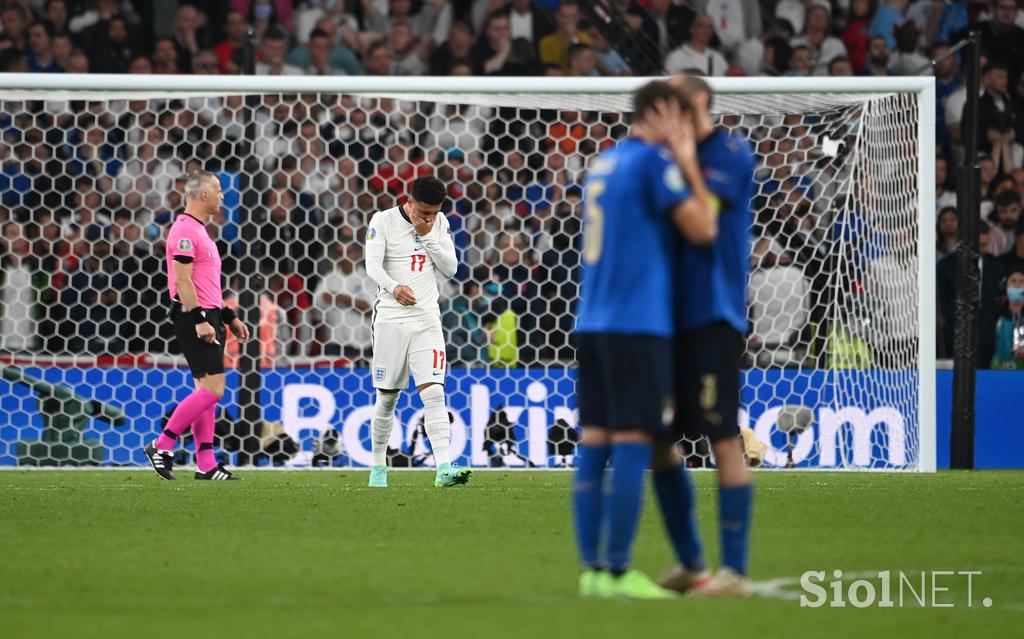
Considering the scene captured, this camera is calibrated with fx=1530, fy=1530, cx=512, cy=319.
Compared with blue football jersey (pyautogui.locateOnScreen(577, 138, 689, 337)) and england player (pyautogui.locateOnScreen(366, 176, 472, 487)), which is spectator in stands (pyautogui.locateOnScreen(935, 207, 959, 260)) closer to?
england player (pyautogui.locateOnScreen(366, 176, 472, 487))

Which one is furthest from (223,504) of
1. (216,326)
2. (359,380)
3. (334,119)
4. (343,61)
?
(343,61)

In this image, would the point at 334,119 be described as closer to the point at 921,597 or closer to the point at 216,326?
the point at 216,326

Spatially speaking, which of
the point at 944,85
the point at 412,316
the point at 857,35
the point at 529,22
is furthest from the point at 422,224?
the point at 857,35

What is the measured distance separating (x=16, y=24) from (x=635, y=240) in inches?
489

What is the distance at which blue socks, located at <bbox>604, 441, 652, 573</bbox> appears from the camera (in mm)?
4895

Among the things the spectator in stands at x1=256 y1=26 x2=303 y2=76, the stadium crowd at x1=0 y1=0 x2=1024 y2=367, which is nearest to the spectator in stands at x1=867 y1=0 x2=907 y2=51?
the stadium crowd at x1=0 y1=0 x2=1024 y2=367

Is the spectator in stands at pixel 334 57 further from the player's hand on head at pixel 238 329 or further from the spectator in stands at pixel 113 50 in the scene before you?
the player's hand on head at pixel 238 329

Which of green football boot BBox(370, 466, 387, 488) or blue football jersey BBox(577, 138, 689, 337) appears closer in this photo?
blue football jersey BBox(577, 138, 689, 337)

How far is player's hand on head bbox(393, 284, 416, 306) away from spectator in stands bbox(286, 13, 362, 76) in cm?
641

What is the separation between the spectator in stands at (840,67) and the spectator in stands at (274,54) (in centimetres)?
550

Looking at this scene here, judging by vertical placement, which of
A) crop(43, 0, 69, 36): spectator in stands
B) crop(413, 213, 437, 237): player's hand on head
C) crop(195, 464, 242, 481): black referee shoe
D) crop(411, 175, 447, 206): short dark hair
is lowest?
crop(195, 464, 242, 481): black referee shoe

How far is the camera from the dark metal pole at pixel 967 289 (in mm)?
12281

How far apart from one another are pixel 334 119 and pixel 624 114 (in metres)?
2.53
